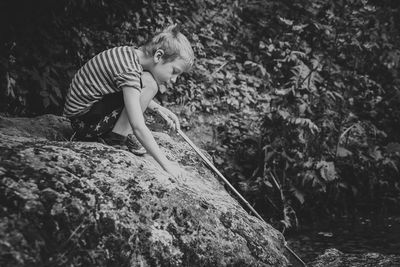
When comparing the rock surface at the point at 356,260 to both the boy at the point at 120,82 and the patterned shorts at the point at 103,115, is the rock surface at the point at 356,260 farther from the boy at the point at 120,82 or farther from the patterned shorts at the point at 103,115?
the patterned shorts at the point at 103,115

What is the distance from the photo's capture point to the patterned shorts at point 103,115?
2.53m

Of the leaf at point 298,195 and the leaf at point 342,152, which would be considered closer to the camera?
the leaf at point 298,195

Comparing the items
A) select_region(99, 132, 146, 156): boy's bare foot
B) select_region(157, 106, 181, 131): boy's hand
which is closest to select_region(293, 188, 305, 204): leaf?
select_region(157, 106, 181, 131): boy's hand

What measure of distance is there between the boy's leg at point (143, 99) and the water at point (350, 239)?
192cm

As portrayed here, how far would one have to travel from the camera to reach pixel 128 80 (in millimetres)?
2316

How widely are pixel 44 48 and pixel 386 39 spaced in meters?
4.34

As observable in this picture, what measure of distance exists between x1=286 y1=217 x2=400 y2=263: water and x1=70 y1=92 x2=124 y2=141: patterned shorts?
2.02m

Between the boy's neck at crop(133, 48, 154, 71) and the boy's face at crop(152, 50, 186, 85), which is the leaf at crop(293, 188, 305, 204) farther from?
the boy's neck at crop(133, 48, 154, 71)

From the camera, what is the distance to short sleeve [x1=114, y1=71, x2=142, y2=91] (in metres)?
2.31

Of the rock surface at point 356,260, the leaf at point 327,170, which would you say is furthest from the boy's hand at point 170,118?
the leaf at point 327,170

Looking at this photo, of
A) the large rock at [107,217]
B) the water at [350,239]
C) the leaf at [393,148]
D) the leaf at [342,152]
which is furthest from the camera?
the leaf at [393,148]

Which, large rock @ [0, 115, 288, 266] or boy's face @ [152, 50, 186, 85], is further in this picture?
boy's face @ [152, 50, 186, 85]

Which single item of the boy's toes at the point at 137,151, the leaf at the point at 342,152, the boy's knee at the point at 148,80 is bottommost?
the boy's toes at the point at 137,151

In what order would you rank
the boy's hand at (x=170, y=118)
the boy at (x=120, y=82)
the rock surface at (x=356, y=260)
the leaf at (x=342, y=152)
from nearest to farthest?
the boy at (x=120, y=82) < the rock surface at (x=356, y=260) < the boy's hand at (x=170, y=118) < the leaf at (x=342, y=152)
